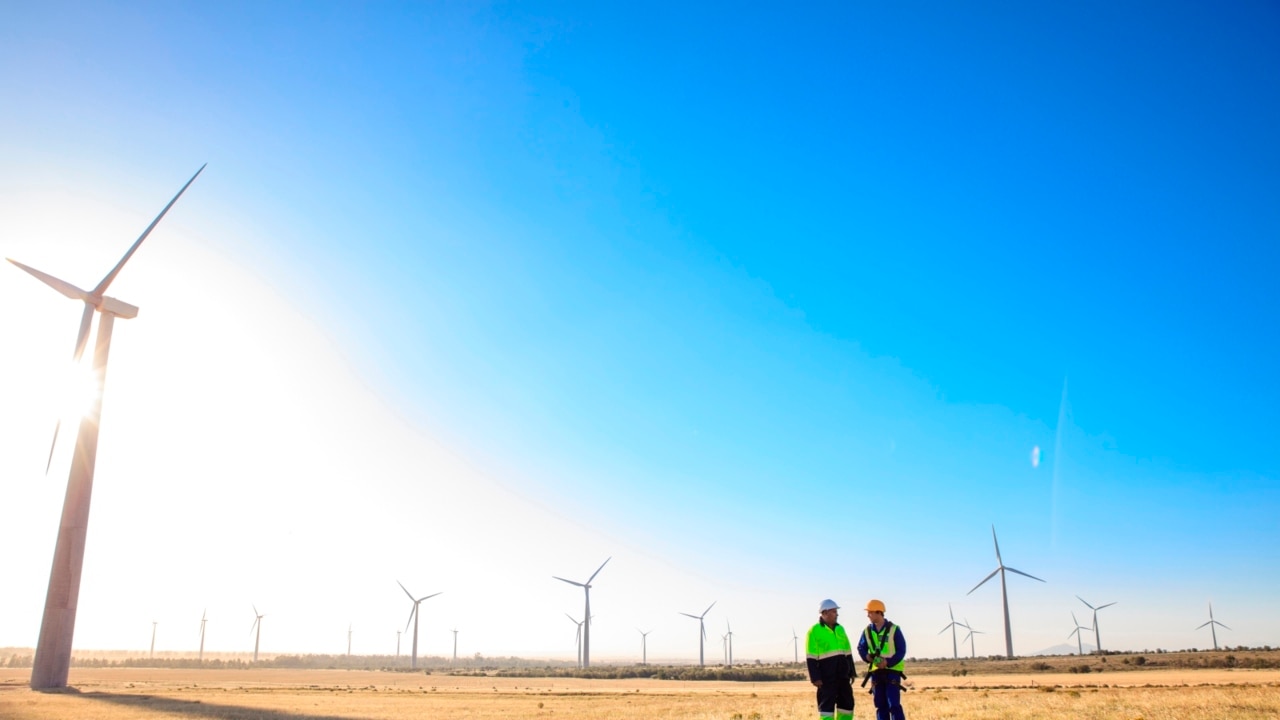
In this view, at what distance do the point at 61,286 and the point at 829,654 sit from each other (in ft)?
228

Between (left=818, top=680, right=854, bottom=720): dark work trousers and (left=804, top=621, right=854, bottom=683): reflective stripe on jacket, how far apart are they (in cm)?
10

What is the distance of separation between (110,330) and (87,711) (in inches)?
1571

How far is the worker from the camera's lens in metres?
16.4

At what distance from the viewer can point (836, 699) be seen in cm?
1520

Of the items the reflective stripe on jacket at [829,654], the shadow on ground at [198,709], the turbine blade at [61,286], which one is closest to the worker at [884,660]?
the reflective stripe on jacket at [829,654]

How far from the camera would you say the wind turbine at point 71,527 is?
176ft

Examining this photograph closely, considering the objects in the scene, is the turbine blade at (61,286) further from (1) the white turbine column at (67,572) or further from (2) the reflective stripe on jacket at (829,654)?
(2) the reflective stripe on jacket at (829,654)

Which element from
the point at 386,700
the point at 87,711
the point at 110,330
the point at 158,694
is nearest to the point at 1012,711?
the point at 386,700

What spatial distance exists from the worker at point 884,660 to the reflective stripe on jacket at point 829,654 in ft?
3.75

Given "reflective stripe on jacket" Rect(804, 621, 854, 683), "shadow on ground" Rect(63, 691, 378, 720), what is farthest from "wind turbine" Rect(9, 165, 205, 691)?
"reflective stripe on jacket" Rect(804, 621, 854, 683)

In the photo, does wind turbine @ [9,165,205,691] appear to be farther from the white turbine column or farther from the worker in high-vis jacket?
the worker in high-vis jacket

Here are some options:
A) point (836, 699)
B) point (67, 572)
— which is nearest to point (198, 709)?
point (67, 572)

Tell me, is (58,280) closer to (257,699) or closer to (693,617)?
(257,699)

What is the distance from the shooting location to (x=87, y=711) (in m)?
34.7
